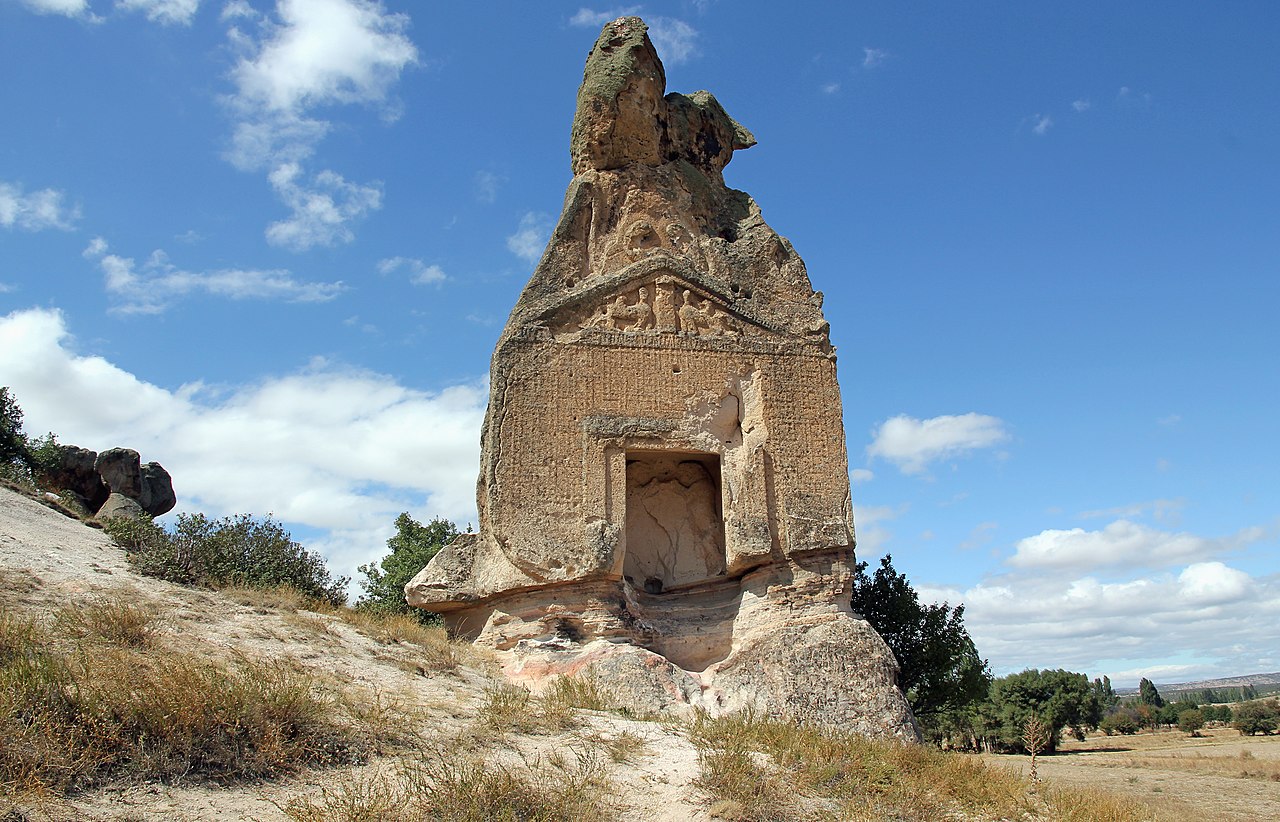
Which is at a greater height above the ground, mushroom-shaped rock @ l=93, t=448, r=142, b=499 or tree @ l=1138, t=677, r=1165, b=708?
mushroom-shaped rock @ l=93, t=448, r=142, b=499

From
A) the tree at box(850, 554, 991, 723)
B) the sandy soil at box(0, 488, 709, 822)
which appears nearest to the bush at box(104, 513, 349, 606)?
the sandy soil at box(0, 488, 709, 822)

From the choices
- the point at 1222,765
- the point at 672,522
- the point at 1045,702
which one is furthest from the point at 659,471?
the point at 1045,702

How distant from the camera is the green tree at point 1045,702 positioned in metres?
29.6

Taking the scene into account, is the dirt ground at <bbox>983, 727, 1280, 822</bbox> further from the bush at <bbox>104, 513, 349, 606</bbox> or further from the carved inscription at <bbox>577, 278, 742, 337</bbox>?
the bush at <bbox>104, 513, 349, 606</bbox>

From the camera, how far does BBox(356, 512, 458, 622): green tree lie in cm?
1805

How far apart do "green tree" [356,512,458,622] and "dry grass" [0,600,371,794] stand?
11.2m

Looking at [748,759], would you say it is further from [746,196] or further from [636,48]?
[636,48]

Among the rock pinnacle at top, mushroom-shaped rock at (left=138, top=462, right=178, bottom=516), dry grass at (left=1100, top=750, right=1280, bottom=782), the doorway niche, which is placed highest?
the rock pinnacle at top

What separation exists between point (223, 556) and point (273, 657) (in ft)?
13.6

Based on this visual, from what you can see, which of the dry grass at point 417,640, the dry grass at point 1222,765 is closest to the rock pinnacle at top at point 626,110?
the dry grass at point 417,640

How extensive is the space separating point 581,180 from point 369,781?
27.8ft

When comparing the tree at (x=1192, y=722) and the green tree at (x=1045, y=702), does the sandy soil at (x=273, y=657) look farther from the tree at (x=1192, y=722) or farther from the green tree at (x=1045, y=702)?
the tree at (x=1192, y=722)

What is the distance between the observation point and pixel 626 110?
12070mm

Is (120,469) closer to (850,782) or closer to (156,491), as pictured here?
(156,491)
